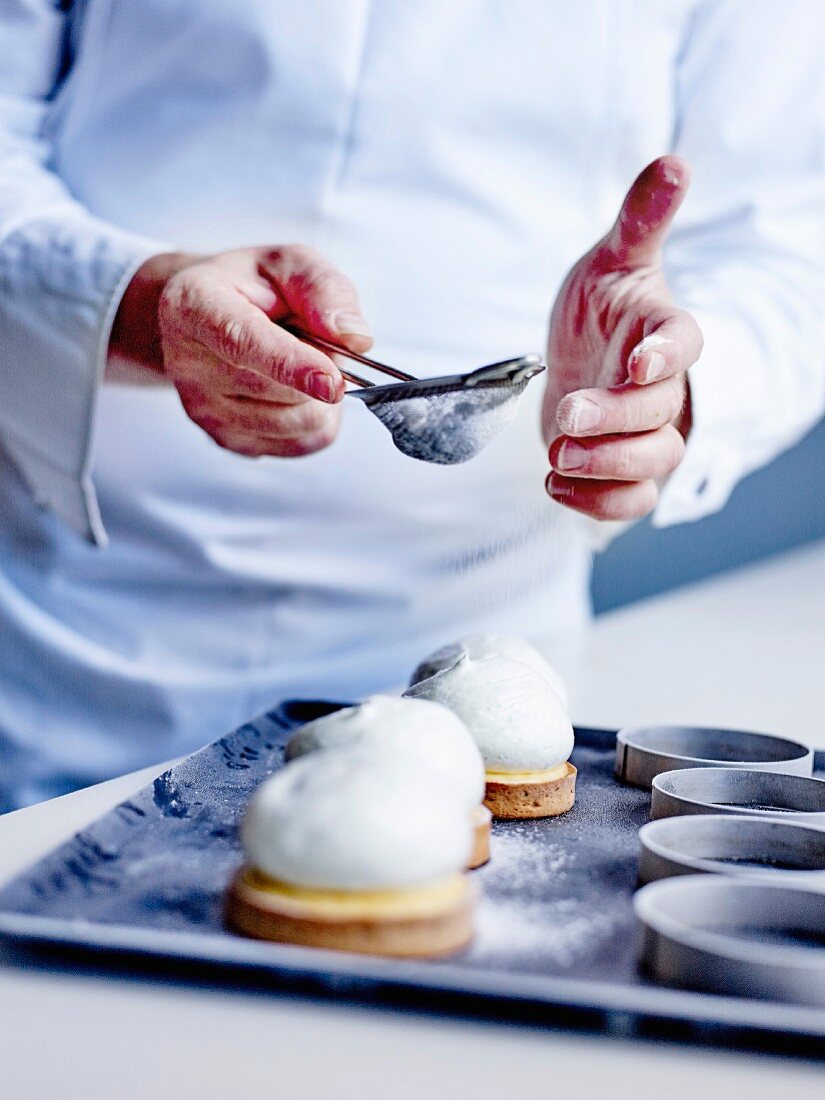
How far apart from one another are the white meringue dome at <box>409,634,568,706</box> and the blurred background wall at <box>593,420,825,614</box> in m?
2.00

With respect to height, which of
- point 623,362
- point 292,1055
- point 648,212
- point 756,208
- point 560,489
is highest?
point 756,208

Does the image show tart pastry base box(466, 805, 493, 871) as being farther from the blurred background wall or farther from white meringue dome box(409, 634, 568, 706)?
the blurred background wall

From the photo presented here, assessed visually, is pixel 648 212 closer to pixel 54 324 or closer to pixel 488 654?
pixel 488 654

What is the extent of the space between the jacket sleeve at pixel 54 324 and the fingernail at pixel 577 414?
0.40 m

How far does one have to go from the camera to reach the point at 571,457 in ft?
A: 3.04

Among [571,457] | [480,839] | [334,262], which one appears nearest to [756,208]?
[334,262]

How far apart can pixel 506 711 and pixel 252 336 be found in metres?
0.31

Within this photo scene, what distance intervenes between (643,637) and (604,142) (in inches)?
23.7

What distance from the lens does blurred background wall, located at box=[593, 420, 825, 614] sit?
2.82m

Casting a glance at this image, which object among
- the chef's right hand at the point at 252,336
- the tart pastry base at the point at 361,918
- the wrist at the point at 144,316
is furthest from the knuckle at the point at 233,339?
the tart pastry base at the point at 361,918

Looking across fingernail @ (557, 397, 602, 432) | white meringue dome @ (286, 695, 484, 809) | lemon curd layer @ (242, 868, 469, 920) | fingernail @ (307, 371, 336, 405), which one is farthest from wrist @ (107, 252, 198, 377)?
lemon curd layer @ (242, 868, 469, 920)

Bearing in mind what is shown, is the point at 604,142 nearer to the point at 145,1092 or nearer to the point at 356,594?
the point at 356,594

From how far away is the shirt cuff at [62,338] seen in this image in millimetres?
1061

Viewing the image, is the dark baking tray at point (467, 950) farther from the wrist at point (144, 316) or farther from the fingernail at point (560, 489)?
the wrist at point (144, 316)
